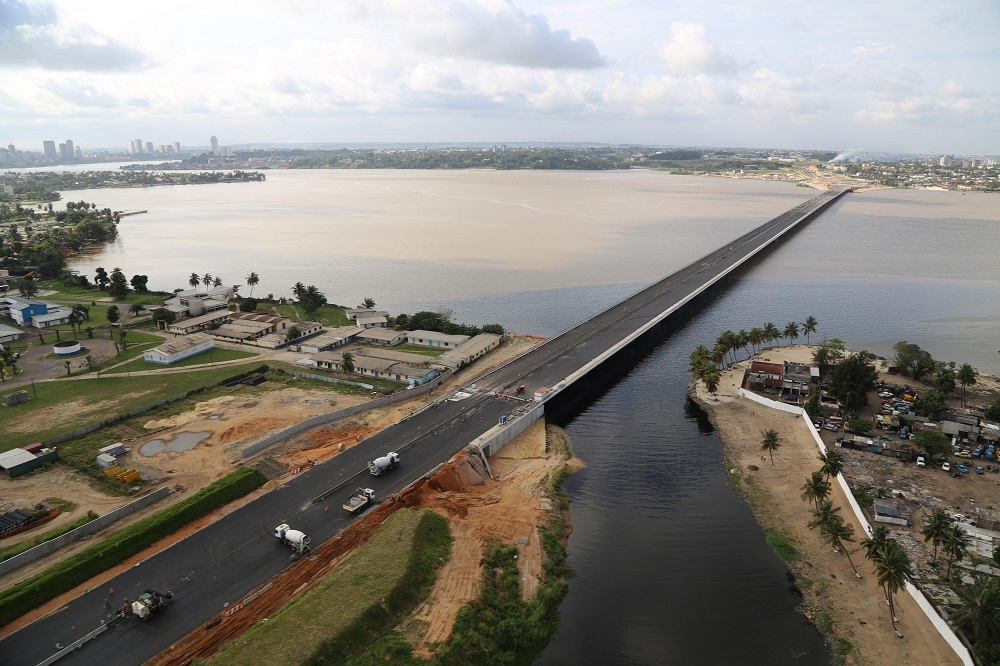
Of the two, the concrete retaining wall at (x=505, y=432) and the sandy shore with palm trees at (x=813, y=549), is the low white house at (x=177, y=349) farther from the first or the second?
the sandy shore with palm trees at (x=813, y=549)

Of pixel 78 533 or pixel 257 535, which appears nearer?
pixel 257 535

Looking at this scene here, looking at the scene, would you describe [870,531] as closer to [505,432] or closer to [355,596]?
[505,432]

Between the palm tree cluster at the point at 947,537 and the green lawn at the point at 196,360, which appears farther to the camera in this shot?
the green lawn at the point at 196,360

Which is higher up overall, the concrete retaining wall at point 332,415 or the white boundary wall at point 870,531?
the concrete retaining wall at point 332,415

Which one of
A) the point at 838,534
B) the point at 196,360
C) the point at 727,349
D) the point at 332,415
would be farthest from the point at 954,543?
the point at 196,360

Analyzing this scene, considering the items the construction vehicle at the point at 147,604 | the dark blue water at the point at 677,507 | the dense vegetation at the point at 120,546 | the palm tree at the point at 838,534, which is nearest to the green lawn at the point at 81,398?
the dense vegetation at the point at 120,546

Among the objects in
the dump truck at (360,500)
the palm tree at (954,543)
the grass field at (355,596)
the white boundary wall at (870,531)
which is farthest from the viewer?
the dump truck at (360,500)
